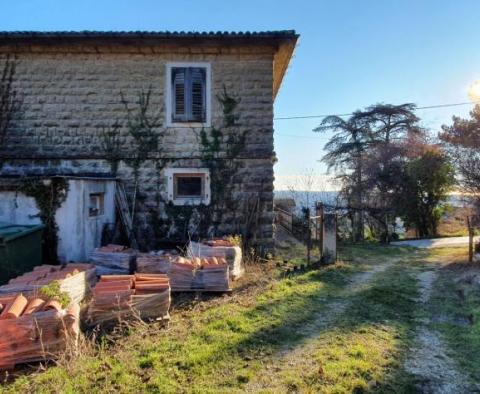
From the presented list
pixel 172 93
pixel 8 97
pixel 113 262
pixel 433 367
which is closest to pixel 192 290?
pixel 113 262

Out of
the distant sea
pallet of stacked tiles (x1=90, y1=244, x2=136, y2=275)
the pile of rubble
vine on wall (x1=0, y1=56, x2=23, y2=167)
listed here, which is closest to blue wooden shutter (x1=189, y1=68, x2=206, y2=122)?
the pile of rubble

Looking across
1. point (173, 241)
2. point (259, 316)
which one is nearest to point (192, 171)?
point (173, 241)

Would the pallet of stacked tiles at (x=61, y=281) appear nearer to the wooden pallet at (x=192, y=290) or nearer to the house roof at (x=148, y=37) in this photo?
the wooden pallet at (x=192, y=290)

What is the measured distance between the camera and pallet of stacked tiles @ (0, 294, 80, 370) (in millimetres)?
3871

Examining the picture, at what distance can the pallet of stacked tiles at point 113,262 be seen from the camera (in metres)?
7.06

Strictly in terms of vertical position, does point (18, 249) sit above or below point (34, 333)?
above

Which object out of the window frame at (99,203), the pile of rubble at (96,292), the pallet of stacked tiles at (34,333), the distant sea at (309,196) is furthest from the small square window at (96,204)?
the distant sea at (309,196)

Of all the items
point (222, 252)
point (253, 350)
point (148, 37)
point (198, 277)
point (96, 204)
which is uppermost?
point (148, 37)

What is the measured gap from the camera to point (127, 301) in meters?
5.05

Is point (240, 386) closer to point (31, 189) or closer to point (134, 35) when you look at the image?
point (31, 189)

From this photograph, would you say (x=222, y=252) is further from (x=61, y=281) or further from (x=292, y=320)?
(x=61, y=281)

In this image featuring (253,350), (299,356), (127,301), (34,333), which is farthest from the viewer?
(127,301)

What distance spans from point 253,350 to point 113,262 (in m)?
3.67

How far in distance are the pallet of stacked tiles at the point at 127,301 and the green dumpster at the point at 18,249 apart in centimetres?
224
